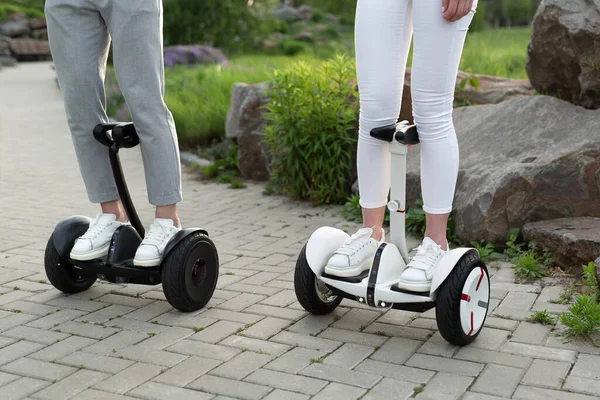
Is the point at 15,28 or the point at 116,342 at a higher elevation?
the point at 116,342

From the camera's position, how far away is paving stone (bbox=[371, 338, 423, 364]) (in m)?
2.71

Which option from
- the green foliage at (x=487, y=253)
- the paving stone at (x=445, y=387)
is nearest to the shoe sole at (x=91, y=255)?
the paving stone at (x=445, y=387)

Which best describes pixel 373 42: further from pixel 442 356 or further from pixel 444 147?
pixel 442 356

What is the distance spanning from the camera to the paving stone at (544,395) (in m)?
2.39

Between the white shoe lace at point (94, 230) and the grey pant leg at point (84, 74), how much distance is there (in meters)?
0.11

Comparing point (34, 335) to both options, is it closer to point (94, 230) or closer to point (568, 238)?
point (94, 230)

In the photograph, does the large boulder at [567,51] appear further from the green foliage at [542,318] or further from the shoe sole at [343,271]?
the shoe sole at [343,271]

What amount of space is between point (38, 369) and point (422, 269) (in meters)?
1.33

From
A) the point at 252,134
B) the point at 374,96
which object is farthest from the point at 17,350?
the point at 252,134

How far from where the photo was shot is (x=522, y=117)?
175 inches

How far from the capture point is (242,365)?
104 inches

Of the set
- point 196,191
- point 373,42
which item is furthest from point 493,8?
point 373,42

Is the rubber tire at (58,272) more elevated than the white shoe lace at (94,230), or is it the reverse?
the white shoe lace at (94,230)

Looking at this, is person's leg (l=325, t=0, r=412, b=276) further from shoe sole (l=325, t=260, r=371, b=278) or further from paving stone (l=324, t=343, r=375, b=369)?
paving stone (l=324, t=343, r=375, b=369)
